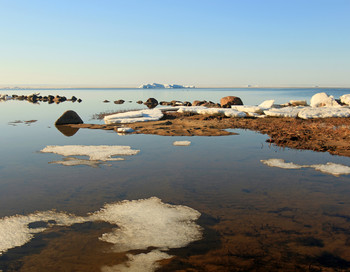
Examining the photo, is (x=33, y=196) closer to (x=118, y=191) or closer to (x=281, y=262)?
(x=118, y=191)

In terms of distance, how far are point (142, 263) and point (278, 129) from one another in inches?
522

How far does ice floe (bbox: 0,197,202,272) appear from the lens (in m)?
4.28

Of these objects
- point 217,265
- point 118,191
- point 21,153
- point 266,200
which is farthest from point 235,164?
point 21,153

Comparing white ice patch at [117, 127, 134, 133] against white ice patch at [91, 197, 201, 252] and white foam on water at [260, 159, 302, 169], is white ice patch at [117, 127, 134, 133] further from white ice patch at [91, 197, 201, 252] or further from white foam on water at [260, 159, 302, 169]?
white ice patch at [91, 197, 201, 252]

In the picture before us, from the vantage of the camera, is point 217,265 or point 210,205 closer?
point 217,265

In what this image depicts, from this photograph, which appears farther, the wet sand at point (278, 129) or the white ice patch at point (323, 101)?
the white ice patch at point (323, 101)

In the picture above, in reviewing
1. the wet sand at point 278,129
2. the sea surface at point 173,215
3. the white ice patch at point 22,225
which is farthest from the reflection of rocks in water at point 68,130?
the white ice patch at point 22,225

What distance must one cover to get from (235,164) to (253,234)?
456 cm

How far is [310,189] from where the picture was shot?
6.86 m

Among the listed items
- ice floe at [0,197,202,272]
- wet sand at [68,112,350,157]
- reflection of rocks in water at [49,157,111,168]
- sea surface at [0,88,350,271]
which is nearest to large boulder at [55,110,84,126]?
wet sand at [68,112,350,157]

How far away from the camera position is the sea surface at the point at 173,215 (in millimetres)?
4125

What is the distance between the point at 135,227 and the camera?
16.8ft

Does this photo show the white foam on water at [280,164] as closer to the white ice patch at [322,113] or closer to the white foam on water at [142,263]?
the white foam on water at [142,263]

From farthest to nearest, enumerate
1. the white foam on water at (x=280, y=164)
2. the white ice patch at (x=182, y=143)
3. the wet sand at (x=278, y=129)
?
the white ice patch at (x=182, y=143) < the wet sand at (x=278, y=129) < the white foam on water at (x=280, y=164)
